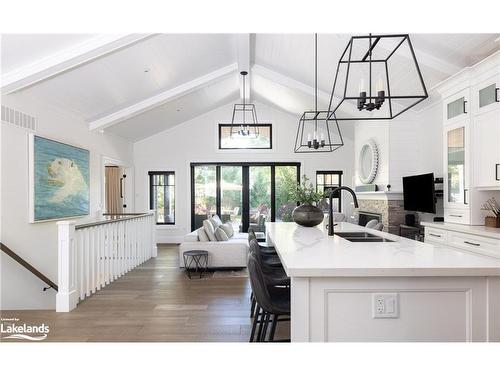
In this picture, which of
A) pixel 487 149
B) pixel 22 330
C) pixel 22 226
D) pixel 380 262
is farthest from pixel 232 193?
pixel 380 262

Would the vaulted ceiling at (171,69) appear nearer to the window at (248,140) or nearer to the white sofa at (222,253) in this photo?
the window at (248,140)

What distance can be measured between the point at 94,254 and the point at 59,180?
5.06 feet

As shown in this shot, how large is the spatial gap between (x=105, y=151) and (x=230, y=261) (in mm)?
3677

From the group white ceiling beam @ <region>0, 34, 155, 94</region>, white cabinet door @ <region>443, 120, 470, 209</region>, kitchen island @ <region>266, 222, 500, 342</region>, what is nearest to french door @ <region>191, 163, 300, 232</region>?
white cabinet door @ <region>443, 120, 470, 209</region>

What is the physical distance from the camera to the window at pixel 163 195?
892 centimetres

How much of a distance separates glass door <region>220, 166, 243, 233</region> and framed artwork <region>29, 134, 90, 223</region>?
372 cm

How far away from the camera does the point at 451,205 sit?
391cm

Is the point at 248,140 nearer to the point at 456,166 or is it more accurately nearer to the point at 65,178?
the point at 65,178

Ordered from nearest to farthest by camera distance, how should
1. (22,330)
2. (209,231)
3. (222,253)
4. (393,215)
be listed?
(22,330), (222,253), (209,231), (393,215)

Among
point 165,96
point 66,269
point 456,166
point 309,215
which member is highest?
point 165,96

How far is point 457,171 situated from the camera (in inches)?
149
